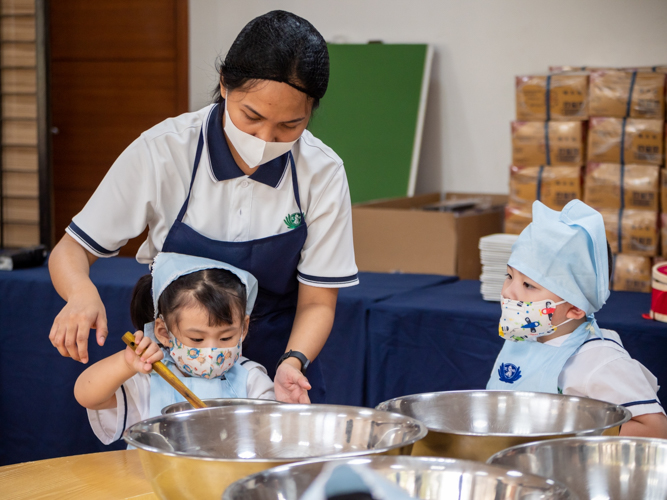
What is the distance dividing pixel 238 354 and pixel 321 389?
265 mm

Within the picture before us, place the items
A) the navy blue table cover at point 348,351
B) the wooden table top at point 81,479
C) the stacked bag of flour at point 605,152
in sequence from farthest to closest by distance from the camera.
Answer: the stacked bag of flour at point 605,152
the navy blue table cover at point 348,351
the wooden table top at point 81,479

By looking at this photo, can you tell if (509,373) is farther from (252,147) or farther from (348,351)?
(348,351)

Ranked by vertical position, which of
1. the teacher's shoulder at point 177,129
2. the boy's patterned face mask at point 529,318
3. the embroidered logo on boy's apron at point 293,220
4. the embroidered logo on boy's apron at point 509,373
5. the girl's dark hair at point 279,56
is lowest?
the embroidered logo on boy's apron at point 509,373

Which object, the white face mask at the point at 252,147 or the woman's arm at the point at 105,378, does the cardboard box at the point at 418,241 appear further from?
the woman's arm at the point at 105,378

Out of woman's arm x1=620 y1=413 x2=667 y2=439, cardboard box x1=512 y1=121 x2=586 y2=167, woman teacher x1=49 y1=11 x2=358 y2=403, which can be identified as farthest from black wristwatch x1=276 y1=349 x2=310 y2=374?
cardboard box x1=512 y1=121 x2=586 y2=167

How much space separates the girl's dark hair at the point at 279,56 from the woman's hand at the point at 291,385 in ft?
1.51

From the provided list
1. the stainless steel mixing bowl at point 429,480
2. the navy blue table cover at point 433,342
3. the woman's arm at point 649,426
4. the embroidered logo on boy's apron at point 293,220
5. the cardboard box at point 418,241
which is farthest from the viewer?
the cardboard box at point 418,241

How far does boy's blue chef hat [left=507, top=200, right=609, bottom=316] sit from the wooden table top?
0.83 m

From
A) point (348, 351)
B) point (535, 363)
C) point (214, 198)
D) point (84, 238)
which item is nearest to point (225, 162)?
point (214, 198)

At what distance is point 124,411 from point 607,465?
883 mm

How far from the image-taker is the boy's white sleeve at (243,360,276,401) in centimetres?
138

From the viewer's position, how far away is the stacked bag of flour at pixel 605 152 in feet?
9.78

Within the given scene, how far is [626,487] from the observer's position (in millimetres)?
735

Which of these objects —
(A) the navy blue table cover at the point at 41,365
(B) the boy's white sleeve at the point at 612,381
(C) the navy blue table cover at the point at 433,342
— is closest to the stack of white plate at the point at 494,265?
(C) the navy blue table cover at the point at 433,342
